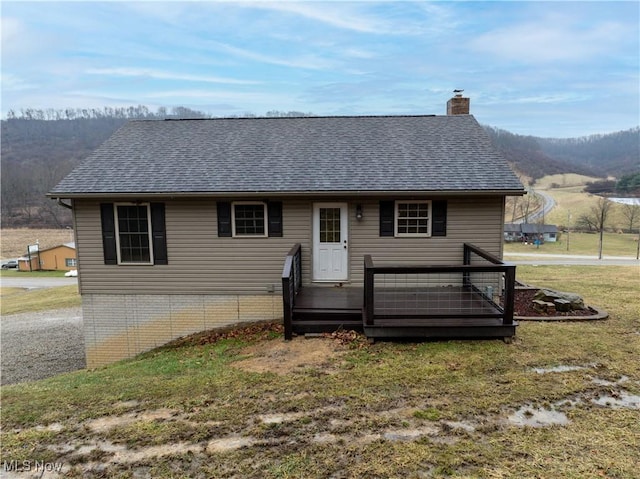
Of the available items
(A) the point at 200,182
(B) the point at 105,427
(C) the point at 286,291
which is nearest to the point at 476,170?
(C) the point at 286,291

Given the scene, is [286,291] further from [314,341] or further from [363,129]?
[363,129]

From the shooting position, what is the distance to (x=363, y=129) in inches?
436

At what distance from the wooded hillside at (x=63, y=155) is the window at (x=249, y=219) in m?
45.5

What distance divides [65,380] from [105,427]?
3.52 m

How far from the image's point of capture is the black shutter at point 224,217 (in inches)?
346

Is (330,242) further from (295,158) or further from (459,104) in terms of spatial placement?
(459,104)

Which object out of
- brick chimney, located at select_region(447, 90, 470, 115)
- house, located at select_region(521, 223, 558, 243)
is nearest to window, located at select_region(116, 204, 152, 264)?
brick chimney, located at select_region(447, 90, 470, 115)

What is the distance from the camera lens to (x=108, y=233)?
347 inches

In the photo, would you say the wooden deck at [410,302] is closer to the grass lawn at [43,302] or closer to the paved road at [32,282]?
the grass lawn at [43,302]

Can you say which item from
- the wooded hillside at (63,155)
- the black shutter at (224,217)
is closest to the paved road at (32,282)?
the wooded hillside at (63,155)

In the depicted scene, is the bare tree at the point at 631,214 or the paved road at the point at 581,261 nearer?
the paved road at the point at 581,261

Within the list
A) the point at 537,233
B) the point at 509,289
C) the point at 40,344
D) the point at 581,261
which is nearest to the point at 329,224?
the point at 509,289

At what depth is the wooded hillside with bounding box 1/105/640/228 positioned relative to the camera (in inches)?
2694

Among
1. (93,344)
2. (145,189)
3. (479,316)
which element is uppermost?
(145,189)
